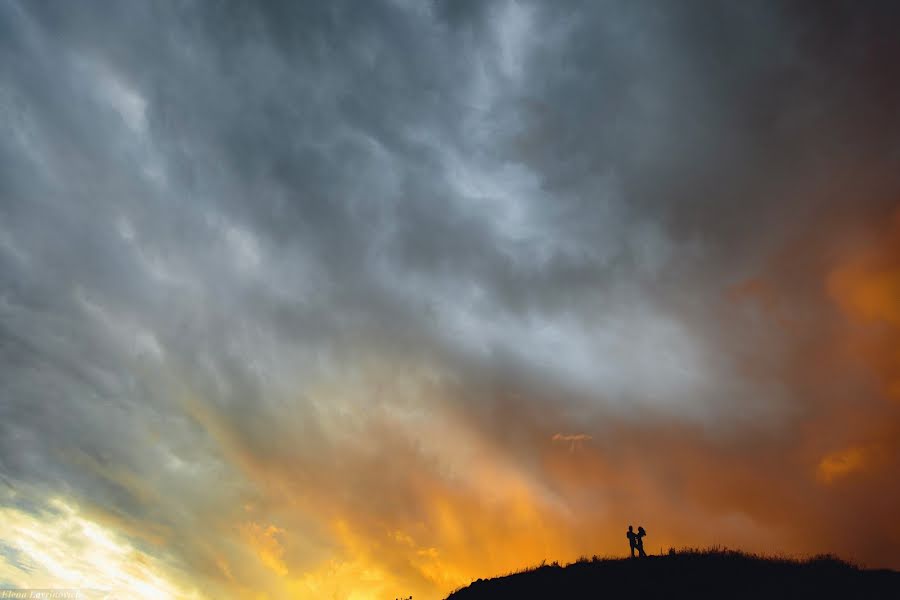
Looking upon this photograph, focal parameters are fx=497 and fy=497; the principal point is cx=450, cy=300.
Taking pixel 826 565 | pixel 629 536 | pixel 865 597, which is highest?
pixel 629 536

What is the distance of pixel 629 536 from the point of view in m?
29.1

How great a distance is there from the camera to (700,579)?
870 inches

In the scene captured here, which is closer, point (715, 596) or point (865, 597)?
point (865, 597)

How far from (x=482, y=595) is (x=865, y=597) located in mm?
17936

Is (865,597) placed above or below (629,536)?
below

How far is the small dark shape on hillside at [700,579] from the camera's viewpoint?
64.7ft

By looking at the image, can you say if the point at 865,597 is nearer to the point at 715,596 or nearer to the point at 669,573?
the point at 715,596

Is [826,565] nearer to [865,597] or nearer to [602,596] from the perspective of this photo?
[865,597]

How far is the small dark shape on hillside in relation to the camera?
19.7 metres

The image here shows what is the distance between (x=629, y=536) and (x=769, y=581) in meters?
9.10

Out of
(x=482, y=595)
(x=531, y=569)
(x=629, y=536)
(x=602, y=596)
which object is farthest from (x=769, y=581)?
(x=482, y=595)

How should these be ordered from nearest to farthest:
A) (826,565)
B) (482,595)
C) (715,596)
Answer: (715,596) → (826,565) → (482,595)

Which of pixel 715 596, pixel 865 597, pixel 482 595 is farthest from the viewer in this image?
pixel 482 595

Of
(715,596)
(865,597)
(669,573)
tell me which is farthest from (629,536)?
(865,597)
